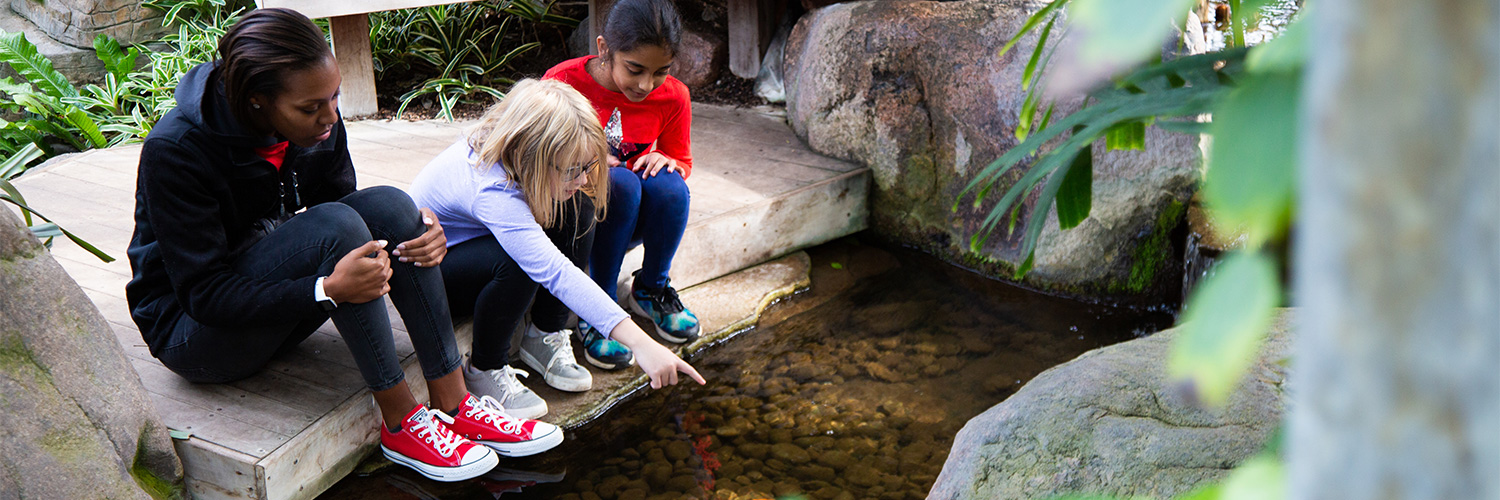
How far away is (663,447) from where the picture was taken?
2303mm

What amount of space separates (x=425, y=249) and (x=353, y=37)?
217 cm

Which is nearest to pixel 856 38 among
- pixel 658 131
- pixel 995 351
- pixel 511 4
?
pixel 658 131

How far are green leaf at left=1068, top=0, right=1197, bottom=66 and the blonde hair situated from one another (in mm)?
1881

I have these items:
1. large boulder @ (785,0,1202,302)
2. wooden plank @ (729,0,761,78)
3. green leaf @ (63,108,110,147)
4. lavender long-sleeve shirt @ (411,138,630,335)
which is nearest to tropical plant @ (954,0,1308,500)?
lavender long-sleeve shirt @ (411,138,630,335)

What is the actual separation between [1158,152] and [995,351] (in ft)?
2.66

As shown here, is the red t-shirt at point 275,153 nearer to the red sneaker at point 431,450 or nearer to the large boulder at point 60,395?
the large boulder at point 60,395

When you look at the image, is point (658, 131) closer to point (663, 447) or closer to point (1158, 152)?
point (663, 447)

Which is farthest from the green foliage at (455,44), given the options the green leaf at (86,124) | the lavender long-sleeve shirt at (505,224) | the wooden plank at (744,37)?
the lavender long-sleeve shirt at (505,224)

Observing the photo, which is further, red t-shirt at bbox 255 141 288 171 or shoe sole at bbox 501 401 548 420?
shoe sole at bbox 501 401 548 420

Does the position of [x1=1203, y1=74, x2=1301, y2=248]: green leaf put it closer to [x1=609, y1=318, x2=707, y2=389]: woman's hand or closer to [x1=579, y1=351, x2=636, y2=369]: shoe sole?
[x1=609, y1=318, x2=707, y2=389]: woman's hand

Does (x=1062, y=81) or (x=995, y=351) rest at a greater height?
(x=1062, y=81)

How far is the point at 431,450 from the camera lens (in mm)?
2021

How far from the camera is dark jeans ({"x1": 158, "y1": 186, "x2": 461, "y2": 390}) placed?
1.83 metres

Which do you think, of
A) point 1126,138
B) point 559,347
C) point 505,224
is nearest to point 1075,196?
point 1126,138
